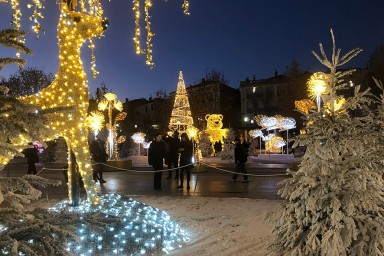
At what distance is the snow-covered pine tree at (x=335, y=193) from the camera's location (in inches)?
155

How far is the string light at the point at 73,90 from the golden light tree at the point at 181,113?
778 inches

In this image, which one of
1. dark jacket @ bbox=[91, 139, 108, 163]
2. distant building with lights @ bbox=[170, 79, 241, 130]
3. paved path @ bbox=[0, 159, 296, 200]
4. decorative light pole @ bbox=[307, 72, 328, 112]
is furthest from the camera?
A: distant building with lights @ bbox=[170, 79, 241, 130]

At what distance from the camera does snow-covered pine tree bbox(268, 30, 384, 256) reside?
3.94 metres

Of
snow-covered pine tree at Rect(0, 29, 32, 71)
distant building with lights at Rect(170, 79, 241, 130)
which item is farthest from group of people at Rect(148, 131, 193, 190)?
distant building with lights at Rect(170, 79, 241, 130)

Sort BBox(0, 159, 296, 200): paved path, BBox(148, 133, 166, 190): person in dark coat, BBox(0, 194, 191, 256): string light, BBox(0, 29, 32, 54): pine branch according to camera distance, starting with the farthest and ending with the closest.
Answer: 1. BBox(148, 133, 166, 190): person in dark coat
2. BBox(0, 159, 296, 200): paved path
3. BBox(0, 194, 191, 256): string light
4. BBox(0, 29, 32, 54): pine branch

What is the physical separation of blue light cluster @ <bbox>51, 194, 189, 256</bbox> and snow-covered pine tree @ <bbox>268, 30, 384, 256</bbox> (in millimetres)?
3063

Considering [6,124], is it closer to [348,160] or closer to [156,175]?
[348,160]

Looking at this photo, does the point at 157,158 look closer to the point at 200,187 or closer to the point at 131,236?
the point at 200,187

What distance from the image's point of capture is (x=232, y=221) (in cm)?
862

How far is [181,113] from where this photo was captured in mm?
28672

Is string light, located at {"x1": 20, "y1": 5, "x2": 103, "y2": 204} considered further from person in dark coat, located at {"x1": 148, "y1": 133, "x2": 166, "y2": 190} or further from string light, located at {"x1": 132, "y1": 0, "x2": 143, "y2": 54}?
person in dark coat, located at {"x1": 148, "y1": 133, "x2": 166, "y2": 190}

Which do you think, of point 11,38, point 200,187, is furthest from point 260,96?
point 11,38

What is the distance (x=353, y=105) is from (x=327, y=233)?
4.70 ft

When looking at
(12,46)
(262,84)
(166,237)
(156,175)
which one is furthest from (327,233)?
(262,84)
